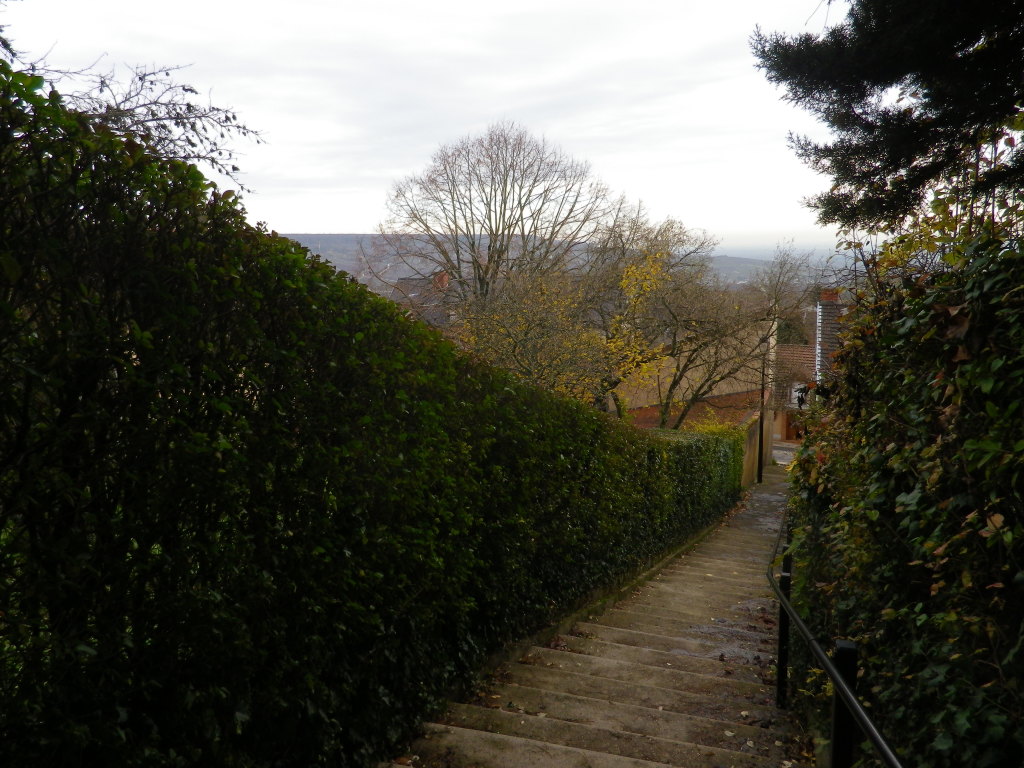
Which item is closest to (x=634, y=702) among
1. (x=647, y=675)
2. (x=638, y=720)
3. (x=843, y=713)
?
(x=638, y=720)

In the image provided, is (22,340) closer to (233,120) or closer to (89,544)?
(89,544)

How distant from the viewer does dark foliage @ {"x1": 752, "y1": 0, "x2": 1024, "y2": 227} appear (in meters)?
5.05

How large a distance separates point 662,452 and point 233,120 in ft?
25.3

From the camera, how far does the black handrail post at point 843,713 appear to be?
10.5 feet

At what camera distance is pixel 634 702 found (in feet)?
20.7

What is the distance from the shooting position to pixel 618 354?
79.4ft

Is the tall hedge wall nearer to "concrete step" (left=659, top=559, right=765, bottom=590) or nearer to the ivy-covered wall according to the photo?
the ivy-covered wall

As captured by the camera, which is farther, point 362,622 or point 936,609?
point 362,622

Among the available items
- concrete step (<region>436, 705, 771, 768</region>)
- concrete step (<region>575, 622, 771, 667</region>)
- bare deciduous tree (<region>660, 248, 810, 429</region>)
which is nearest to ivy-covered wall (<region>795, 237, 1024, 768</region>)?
concrete step (<region>436, 705, 771, 768</region>)

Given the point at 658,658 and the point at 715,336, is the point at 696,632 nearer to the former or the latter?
the point at 658,658

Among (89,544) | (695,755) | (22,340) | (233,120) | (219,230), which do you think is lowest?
(695,755)

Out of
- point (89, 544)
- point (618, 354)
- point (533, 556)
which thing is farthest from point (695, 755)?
point (618, 354)

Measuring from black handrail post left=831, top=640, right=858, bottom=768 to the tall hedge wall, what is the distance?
7.06 ft

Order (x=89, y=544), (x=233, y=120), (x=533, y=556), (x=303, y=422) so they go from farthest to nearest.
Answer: (x=233, y=120) < (x=533, y=556) < (x=303, y=422) < (x=89, y=544)
